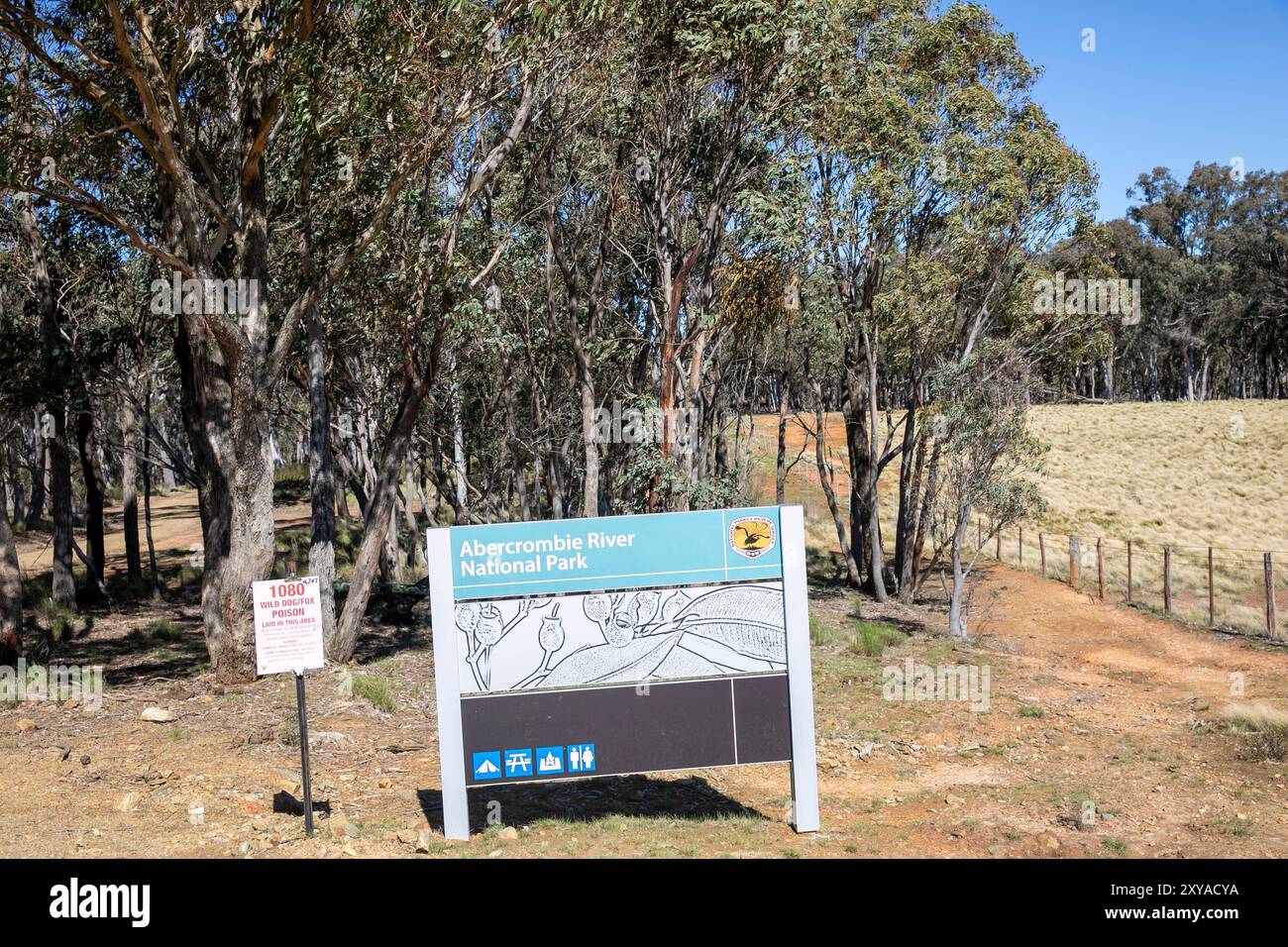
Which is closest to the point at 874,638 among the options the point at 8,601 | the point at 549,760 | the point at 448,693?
the point at 549,760

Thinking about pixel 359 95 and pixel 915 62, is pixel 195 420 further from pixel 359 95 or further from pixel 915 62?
pixel 915 62

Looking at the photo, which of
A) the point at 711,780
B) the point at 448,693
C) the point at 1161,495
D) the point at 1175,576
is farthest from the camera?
the point at 1161,495

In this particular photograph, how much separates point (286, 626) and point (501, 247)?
34.6 feet

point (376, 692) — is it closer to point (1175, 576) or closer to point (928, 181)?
point (928, 181)

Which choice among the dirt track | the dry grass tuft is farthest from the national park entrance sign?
the dry grass tuft

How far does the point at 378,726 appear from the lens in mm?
13227

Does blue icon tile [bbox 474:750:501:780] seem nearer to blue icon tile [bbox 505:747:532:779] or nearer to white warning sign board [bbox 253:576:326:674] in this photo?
blue icon tile [bbox 505:747:532:779]

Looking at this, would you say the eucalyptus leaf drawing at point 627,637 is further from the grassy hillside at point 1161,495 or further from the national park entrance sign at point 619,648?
the grassy hillside at point 1161,495

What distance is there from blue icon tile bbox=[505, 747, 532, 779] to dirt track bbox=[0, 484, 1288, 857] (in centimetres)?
58

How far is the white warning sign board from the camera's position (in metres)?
8.46

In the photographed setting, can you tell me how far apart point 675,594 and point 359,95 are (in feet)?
29.3

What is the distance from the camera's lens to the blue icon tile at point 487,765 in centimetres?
892

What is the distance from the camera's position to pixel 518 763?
29.3 ft

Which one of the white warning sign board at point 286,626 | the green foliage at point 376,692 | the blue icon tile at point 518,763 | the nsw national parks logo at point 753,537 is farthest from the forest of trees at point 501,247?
the nsw national parks logo at point 753,537
